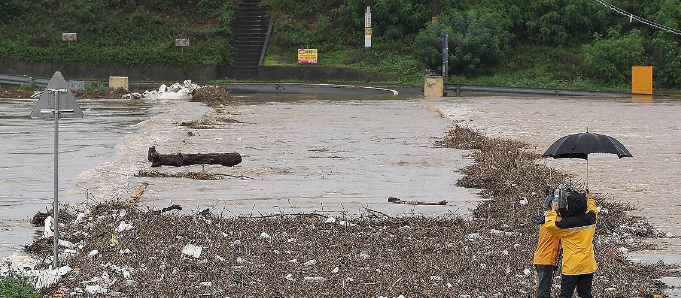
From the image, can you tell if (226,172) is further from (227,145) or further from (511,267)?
(511,267)

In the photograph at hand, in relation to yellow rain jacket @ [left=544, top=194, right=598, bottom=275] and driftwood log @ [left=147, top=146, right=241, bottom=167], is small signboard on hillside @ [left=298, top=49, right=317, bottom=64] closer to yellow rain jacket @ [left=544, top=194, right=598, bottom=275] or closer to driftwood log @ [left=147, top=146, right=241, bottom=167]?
driftwood log @ [left=147, top=146, right=241, bottom=167]

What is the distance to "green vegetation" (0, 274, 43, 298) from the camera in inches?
386

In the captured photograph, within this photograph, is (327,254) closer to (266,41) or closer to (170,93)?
(170,93)

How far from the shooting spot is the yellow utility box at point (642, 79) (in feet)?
161

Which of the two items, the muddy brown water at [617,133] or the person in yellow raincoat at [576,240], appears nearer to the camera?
the person in yellow raincoat at [576,240]

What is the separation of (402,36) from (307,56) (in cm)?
562

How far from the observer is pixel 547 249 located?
10984 mm

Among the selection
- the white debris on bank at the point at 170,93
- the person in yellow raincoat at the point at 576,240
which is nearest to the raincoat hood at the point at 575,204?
the person in yellow raincoat at the point at 576,240

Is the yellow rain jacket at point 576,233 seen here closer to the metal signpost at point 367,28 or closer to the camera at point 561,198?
the camera at point 561,198

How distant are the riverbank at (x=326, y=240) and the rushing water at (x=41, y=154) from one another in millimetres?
709

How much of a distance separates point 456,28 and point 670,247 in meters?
40.4

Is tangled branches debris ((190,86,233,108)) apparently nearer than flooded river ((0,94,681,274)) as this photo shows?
No

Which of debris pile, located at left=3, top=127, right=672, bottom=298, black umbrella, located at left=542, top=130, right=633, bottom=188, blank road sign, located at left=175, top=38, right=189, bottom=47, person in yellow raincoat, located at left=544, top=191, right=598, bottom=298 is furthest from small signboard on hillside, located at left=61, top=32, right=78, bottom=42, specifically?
person in yellow raincoat, located at left=544, top=191, right=598, bottom=298

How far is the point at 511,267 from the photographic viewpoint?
12148 mm
